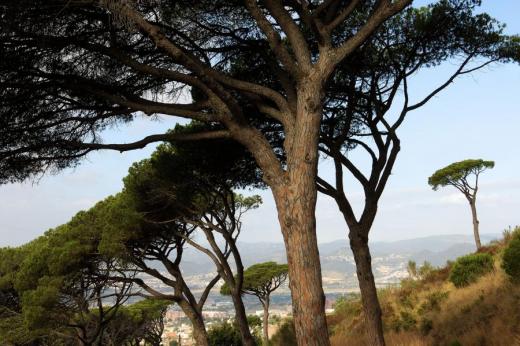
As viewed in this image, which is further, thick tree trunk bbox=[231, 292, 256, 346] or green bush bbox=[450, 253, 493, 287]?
green bush bbox=[450, 253, 493, 287]

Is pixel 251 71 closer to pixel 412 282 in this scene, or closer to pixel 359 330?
pixel 359 330

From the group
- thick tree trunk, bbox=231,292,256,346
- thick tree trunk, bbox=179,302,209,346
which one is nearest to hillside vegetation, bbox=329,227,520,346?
thick tree trunk, bbox=231,292,256,346

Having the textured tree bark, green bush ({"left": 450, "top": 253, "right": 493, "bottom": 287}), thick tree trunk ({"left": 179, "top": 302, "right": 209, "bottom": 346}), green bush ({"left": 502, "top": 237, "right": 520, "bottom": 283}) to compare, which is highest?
the textured tree bark

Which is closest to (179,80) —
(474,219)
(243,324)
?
(243,324)

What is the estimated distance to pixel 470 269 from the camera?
13508 millimetres

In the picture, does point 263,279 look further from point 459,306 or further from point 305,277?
point 305,277

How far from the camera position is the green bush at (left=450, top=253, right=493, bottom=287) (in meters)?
13.1

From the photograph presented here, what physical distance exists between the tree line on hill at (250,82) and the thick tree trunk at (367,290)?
2 cm

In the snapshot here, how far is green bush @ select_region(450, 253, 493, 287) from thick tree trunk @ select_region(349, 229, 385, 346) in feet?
22.6

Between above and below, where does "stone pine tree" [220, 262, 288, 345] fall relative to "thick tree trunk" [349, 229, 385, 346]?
below

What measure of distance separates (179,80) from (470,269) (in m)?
11.5

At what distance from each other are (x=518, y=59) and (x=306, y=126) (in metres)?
5.65

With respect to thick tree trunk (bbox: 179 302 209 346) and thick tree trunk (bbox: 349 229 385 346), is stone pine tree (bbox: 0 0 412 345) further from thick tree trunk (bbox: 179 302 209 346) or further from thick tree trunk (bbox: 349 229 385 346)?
thick tree trunk (bbox: 179 302 209 346)

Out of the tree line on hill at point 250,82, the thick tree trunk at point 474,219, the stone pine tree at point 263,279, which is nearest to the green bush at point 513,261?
the tree line on hill at point 250,82
